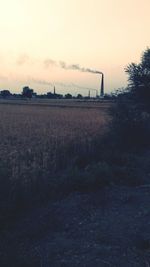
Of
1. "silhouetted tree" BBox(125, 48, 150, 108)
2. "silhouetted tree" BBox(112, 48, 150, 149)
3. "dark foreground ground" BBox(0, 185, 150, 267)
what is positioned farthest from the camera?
"silhouetted tree" BBox(125, 48, 150, 108)

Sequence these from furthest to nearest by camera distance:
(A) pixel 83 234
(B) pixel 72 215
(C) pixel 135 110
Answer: (C) pixel 135 110 < (B) pixel 72 215 < (A) pixel 83 234

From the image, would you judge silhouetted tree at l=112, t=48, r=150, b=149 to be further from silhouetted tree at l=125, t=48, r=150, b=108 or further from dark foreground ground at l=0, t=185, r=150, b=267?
dark foreground ground at l=0, t=185, r=150, b=267

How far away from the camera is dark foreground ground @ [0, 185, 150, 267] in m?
8.37

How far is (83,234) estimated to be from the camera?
32.0 feet

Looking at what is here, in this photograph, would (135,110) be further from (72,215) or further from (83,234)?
(83,234)

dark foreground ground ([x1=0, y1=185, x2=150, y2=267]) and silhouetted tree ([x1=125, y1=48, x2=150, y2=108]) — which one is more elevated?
silhouetted tree ([x1=125, y1=48, x2=150, y2=108])

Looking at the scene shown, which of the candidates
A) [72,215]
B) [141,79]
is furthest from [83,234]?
[141,79]

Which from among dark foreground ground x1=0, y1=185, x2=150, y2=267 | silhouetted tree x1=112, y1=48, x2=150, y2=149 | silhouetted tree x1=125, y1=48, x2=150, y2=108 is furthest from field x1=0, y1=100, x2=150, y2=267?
silhouetted tree x1=125, y1=48, x2=150, y2=108

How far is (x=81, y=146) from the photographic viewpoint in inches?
815

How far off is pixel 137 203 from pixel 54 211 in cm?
194

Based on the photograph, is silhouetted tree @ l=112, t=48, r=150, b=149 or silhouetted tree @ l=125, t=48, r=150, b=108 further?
silhouetted tree @ l=125, t=48, r=150, b=108

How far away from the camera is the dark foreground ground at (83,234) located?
8367mm

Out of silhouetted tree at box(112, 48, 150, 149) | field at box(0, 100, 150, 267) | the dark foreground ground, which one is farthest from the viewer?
silhouetted tree at box(112, 48, 150, 149)

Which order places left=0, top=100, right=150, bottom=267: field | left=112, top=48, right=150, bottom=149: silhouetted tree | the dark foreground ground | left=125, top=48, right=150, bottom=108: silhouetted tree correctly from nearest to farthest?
the dark foreground ground < left=0, top=100, right=150, bottom=267: field < left=112, top=48, right=150, bottom=149: silhouetted tree < left=125, top=48, right=150, bottom=108: silhouetted tree
